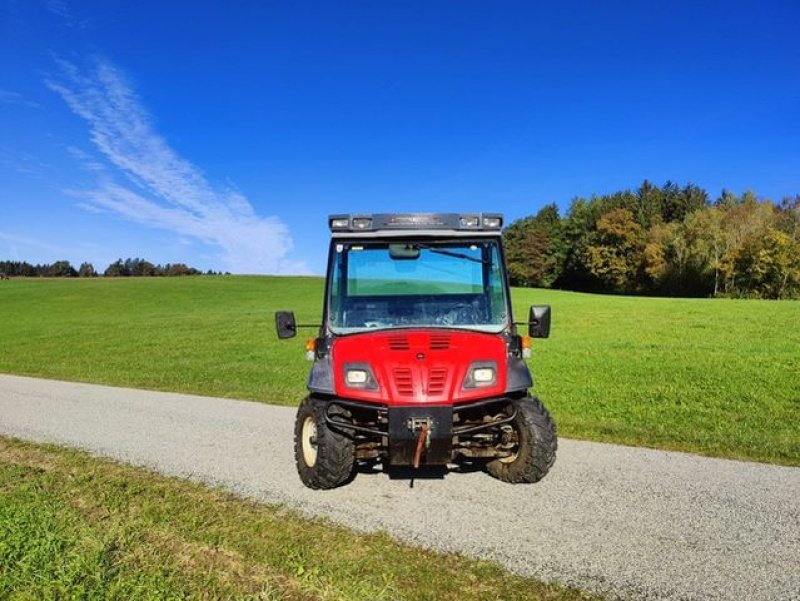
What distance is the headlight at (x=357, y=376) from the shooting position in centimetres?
537

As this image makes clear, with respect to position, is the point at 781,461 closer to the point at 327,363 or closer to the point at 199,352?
the point at 327,363

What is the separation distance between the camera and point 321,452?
18.2ft

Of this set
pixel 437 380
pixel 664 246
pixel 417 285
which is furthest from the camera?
pixel 664 246

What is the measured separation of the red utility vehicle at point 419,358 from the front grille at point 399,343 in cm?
1

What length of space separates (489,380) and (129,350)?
71.4 ft

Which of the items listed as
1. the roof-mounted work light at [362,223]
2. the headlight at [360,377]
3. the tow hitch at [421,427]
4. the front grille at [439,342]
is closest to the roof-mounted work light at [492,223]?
the roof-mounted work light at [362,223]

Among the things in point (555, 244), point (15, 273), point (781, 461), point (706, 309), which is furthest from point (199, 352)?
→ point (15, 273)

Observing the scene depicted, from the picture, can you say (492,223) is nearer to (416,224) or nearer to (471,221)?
(471,221)

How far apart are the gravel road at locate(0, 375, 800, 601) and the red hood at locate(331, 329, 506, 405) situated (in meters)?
1.05

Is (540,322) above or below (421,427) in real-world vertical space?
above

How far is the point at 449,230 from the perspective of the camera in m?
6.23

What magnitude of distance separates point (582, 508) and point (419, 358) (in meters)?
1.98

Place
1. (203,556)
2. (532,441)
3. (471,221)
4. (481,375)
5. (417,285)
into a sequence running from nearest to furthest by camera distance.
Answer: (203,556) → (481,375) → (532,441) → (471,221) → (417,285)

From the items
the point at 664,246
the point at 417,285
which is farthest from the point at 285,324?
the point at 664,246
